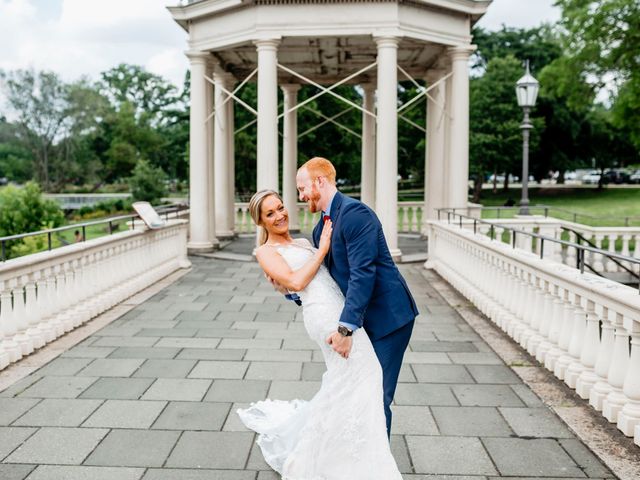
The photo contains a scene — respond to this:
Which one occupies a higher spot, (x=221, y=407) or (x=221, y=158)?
(x=221, y=158)

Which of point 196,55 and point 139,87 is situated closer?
point 196,55

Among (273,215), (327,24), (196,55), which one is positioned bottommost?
(273,215)

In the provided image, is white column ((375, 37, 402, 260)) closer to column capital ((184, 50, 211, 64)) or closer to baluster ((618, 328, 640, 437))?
column capital ((184, 50, 211, 64))

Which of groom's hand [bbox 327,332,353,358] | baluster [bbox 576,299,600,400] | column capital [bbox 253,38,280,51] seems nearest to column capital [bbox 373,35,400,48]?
column capital [bbox 253,38,280,51]

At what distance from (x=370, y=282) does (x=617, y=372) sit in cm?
262

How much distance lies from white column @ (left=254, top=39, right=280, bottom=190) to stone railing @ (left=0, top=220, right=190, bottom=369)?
3.23 m

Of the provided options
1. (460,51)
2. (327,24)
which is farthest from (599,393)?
(460,51)

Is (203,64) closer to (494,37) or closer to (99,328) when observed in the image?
(99,328)

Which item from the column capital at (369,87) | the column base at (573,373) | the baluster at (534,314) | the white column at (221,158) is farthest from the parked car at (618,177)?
the column base at (573,373)

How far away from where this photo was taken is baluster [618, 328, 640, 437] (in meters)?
4.54

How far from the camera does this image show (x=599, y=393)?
201 inches

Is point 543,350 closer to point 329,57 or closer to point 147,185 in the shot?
point 329,57

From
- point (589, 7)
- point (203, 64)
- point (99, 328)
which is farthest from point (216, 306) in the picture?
point (589, 7)

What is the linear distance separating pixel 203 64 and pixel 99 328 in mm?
9759
